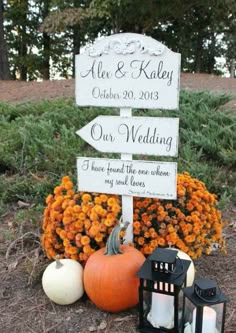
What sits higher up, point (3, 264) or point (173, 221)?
point (173, 221)

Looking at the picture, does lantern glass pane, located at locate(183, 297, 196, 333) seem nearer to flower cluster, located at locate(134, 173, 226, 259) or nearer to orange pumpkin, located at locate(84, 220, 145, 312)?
orange pumpkin, located at locate(84, 220, 145, 312)

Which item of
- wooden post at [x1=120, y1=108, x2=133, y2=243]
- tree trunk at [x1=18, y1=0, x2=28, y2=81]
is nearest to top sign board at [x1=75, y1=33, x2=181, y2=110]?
wooden post at [x1=120, y1=108, x2=133, y2=243]

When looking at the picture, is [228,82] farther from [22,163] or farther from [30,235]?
[30,235]

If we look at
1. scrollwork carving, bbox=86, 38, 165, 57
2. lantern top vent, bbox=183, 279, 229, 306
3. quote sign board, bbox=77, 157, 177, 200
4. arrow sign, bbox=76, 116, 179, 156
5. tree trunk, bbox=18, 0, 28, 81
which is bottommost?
lantern top vent, bbox=183, 279, 229, 306

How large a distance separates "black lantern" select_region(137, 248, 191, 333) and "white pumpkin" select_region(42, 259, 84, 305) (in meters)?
0.39

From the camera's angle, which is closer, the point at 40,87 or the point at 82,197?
the point at 82,197

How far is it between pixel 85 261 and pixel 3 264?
0.66 meters

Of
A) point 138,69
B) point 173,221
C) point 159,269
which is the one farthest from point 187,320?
point 138,69

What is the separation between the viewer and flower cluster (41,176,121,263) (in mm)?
2371

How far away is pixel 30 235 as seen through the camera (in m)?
2.98

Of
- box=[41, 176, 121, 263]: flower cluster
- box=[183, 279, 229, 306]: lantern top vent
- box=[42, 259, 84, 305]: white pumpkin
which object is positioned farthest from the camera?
box=[41, 176, 121, 263]: flower cluster

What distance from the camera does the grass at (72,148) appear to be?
380 cm

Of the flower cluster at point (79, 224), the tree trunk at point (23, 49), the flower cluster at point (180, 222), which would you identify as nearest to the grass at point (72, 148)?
the flower cluster at point (180, 222)

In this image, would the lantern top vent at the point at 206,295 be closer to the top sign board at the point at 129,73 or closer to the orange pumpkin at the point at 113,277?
the orange pumpkin at the point at 113,277
